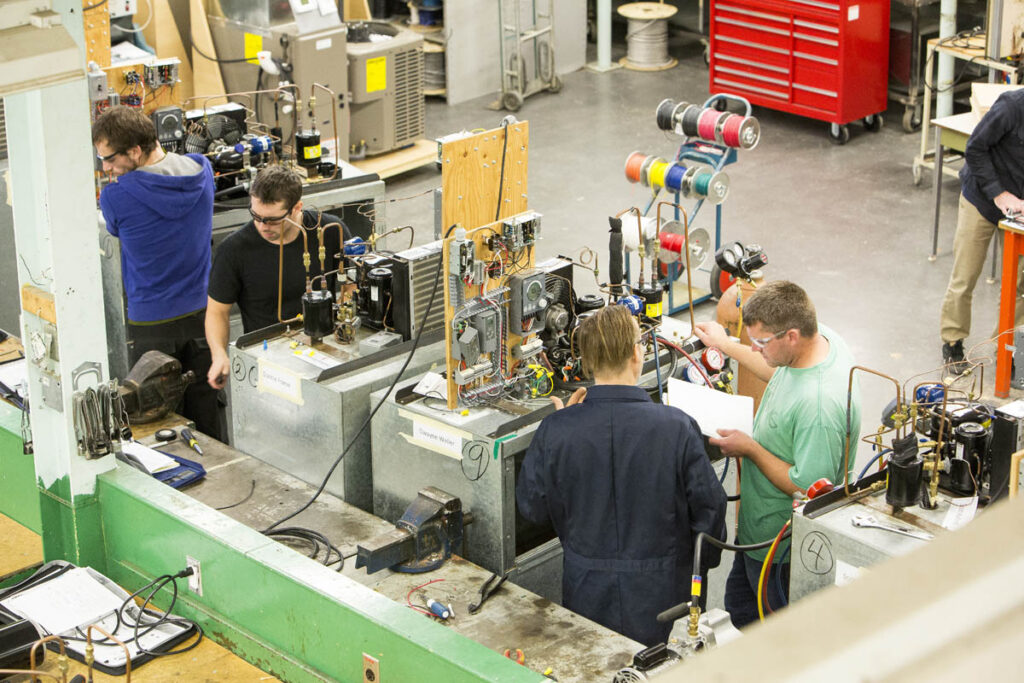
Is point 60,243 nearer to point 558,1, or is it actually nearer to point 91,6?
point 91,6

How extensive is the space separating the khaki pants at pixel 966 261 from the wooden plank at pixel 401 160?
326cm

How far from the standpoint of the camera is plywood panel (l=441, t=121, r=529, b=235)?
304 cm

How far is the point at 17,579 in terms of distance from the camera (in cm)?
315

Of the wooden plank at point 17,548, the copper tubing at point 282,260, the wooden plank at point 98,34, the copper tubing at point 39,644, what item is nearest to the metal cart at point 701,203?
the copper tubing at point 282,260

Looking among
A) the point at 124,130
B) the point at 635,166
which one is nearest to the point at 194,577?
the point at 124,130

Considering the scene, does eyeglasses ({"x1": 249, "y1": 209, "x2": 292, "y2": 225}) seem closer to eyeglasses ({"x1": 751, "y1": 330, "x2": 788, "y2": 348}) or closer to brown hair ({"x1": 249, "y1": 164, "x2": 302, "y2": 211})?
brown hair ({"x1": 249, "y1": 164, "x2": 302, "y2": 211})

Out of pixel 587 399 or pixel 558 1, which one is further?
pixel 558 1

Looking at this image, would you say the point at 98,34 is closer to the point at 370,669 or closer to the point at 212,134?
the point at 212,134

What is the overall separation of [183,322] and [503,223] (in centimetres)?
Result: 178

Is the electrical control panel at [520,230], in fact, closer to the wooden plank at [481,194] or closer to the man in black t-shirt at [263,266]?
the wooden plank at [481,194]

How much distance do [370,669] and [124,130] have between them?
7.54 feet

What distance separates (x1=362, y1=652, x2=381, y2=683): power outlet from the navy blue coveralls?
528mm

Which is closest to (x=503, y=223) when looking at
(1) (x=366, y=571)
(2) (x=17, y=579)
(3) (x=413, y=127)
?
(1) (x=366, y=571)

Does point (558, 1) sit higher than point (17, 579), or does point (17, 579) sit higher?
point (558, 1)
